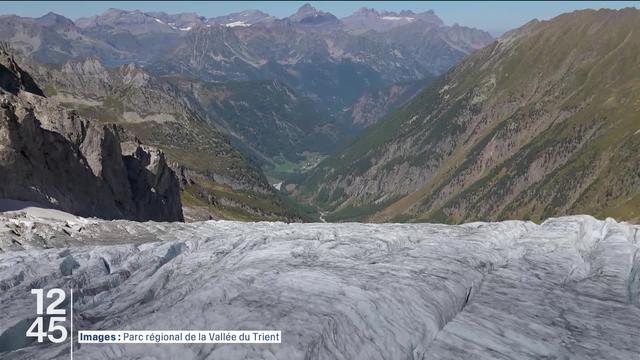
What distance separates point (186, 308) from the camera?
133 feet

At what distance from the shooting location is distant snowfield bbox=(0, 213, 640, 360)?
38594mm

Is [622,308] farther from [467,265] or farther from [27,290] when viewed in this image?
[27,290]

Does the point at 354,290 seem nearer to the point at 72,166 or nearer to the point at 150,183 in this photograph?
the point at 72,166

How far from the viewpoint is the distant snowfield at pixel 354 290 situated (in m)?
38.6

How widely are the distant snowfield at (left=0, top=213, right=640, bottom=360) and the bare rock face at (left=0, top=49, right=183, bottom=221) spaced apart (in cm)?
2769

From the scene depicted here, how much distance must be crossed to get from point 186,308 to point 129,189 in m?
109
